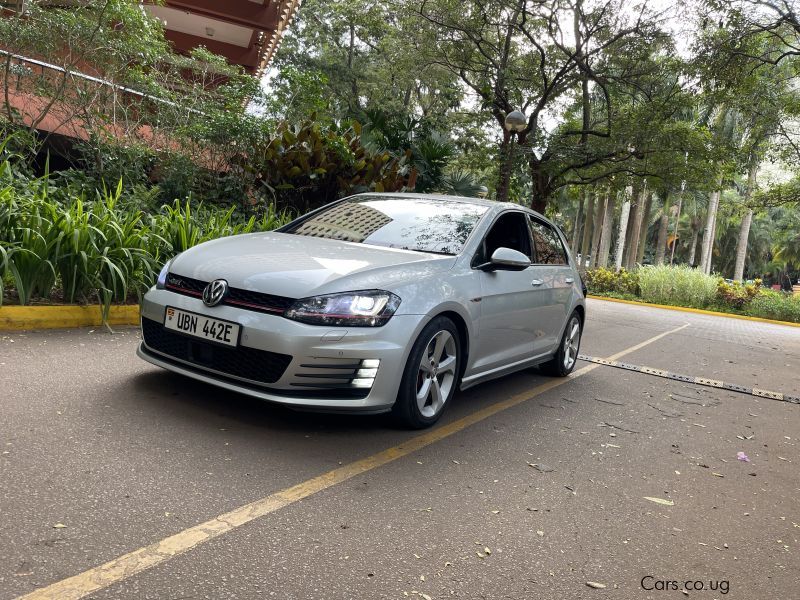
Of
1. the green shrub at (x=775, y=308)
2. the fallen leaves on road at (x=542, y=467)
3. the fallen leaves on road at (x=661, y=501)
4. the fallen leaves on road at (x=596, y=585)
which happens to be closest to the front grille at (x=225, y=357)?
the fallen leaves on road at (x=542, y=467)

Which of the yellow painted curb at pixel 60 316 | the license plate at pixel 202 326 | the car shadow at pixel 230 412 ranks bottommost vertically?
the car shadow at pixel 230 412

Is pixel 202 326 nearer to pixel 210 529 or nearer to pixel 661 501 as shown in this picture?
pixel 210 529

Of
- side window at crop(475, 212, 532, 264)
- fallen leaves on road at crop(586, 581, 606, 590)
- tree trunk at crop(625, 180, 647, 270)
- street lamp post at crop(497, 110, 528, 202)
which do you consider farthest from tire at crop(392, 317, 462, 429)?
tree trunk at crop(625, 180, 647, 270)

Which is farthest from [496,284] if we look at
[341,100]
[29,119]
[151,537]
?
[341,100]

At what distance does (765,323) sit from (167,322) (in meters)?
21.3

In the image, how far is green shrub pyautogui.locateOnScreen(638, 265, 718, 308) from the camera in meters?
24.8

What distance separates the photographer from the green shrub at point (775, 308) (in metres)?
23.0

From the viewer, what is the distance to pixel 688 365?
8.70 meters

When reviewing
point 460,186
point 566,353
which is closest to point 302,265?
point 566,353

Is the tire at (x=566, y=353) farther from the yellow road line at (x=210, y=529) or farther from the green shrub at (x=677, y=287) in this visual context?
the green shrub at (x=677, y=287)

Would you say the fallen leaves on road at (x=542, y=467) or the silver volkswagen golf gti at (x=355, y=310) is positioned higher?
the silver volkswagen golf gti at (x=355, y=310)

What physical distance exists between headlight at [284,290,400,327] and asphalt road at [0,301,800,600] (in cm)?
71

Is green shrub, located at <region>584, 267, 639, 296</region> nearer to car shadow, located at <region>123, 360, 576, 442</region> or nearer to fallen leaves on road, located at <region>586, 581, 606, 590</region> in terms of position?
car shadow, located at <region>123, 360, 576, 442</region>

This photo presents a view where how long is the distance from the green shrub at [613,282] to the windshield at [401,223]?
916 inches
